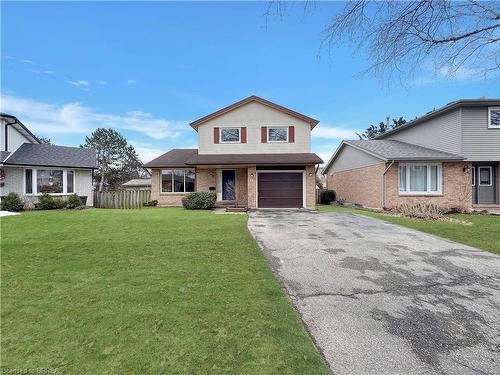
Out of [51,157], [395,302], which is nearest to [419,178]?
[395,302]

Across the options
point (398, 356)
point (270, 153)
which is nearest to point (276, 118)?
point (270, 153)

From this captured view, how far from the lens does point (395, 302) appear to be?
3896 millimetres

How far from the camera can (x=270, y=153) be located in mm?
17891

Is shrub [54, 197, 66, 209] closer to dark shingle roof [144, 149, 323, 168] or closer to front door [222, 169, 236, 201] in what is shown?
dark shingle roof [144, 149, 323, 168]

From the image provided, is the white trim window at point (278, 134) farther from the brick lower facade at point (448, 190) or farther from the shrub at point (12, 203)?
the shrub at point (12, 203)

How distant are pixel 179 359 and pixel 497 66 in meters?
5.52

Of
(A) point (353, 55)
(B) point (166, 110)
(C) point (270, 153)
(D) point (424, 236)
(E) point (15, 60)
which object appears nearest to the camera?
(A) point (353, 55)

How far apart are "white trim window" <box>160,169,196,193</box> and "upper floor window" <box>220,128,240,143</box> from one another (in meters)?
3.32

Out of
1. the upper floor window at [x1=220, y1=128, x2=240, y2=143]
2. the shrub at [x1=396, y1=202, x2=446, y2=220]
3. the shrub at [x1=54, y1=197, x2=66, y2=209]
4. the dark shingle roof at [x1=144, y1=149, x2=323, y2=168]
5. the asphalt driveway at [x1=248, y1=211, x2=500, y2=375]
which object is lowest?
the asphalt driveway at [x1=248, y1=211, x2=500, y2=375]

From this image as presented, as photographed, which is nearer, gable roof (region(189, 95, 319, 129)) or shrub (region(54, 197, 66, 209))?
shrub (region(54, 197, 66, 209))

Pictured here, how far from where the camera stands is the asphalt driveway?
2.68 m

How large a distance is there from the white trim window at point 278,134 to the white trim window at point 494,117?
40.3 feet

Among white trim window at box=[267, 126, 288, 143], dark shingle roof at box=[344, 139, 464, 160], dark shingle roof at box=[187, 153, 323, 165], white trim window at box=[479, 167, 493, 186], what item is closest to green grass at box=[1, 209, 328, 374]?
dark shingle roof at box=[187, 153, 323, 165]

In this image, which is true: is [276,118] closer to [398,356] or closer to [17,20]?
[17,20]
